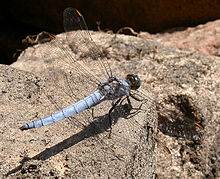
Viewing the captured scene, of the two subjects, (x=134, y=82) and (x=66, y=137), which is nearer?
(x=66, y=137)

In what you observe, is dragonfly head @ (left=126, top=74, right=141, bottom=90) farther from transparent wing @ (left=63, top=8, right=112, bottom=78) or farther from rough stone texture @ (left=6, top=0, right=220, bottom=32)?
rough stone texture @ (left=6, top=0, right=220, bottom=32)

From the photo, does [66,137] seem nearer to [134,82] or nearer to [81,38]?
[134,82]

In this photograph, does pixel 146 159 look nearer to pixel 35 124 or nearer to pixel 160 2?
pixel 35 124

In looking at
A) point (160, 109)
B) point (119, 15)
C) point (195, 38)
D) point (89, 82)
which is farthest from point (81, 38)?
point (195, 38)

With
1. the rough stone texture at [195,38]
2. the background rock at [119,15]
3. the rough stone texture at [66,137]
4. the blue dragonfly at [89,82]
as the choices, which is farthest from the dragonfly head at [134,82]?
the background rock at [119,15]

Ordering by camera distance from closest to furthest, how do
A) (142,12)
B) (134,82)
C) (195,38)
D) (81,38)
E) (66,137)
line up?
(66,137) < (134,82) < (81,38) < (195,38) < (142,12)

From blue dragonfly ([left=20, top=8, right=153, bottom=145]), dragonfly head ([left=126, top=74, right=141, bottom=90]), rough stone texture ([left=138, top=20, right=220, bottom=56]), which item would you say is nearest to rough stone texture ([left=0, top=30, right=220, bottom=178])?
blue dragonfly ([left=20, top=8, right=153, bottom=145])

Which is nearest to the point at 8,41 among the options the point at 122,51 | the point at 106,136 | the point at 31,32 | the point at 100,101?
the point at 31,32

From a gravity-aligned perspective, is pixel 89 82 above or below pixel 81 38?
below
